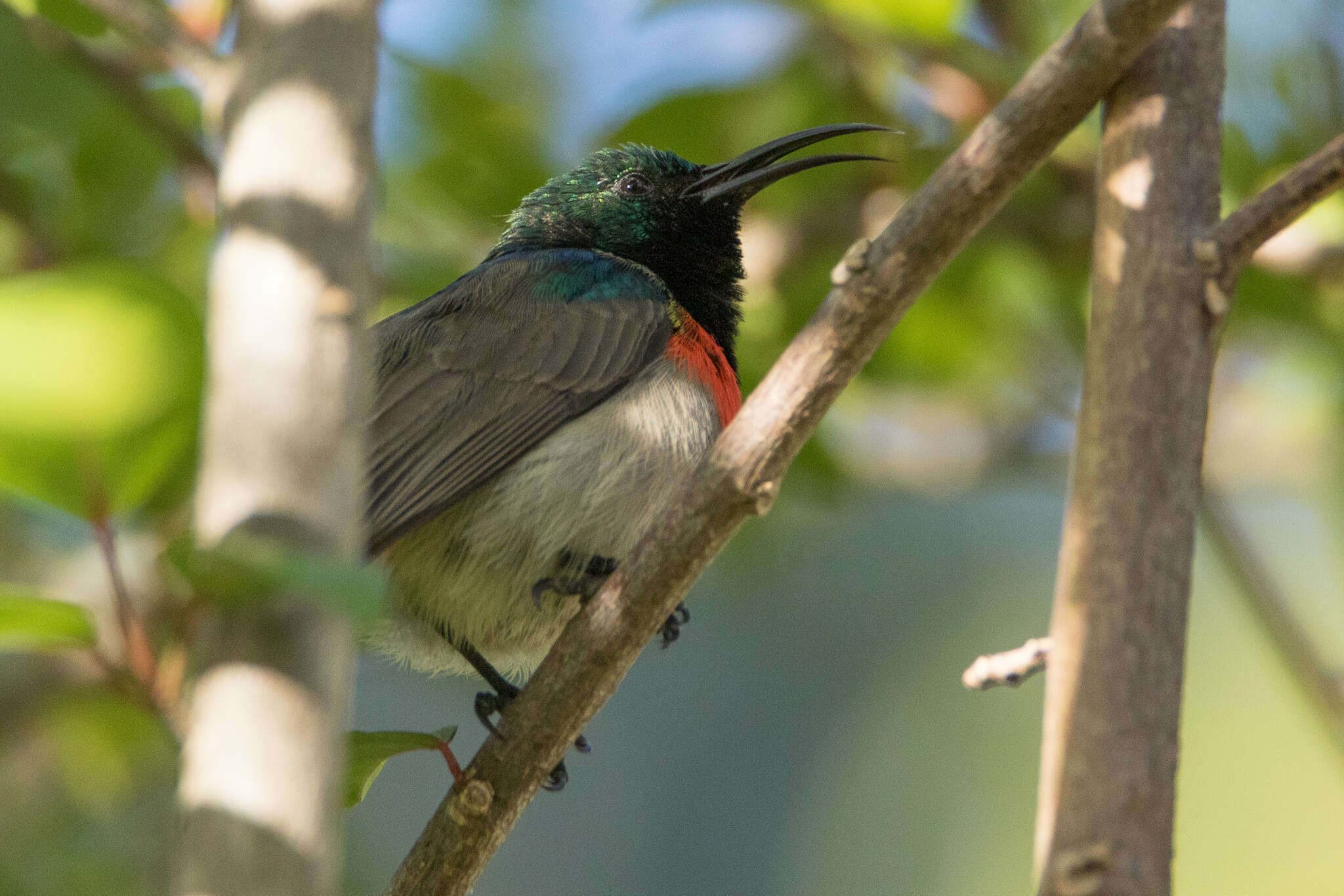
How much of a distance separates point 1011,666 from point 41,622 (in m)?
1.37

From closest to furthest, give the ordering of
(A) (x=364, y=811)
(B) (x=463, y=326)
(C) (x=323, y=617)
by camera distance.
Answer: (C) (x=323, y=617)
(B) (x=463, y=326)
(A) (x=364, y=811)

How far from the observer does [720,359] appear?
3748 mm

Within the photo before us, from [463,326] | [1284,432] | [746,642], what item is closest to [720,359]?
[463,326]

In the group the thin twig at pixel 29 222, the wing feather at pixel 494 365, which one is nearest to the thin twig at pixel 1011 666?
the wing feather at pixel 494 365

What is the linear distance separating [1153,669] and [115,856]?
3.53 m

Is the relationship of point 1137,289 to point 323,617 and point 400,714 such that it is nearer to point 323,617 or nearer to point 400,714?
point 323,617

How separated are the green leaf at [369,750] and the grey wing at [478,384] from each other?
0.80 meters

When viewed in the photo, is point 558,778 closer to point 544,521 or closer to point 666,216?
point 544,521

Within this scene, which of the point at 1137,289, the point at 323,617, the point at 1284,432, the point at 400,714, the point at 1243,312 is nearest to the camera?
the point at 323,617

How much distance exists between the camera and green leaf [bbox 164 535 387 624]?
1271 millimetres

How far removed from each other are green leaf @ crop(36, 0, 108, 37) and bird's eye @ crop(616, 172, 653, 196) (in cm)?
190

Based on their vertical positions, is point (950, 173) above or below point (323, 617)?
above

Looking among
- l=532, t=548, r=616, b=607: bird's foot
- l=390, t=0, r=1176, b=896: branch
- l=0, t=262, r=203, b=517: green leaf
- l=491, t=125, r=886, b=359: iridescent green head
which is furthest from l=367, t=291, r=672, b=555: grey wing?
l=0, t=262, r=203, b=517: green leaf

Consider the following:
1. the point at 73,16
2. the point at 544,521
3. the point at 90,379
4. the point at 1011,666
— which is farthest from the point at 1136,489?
the point at 73,16
